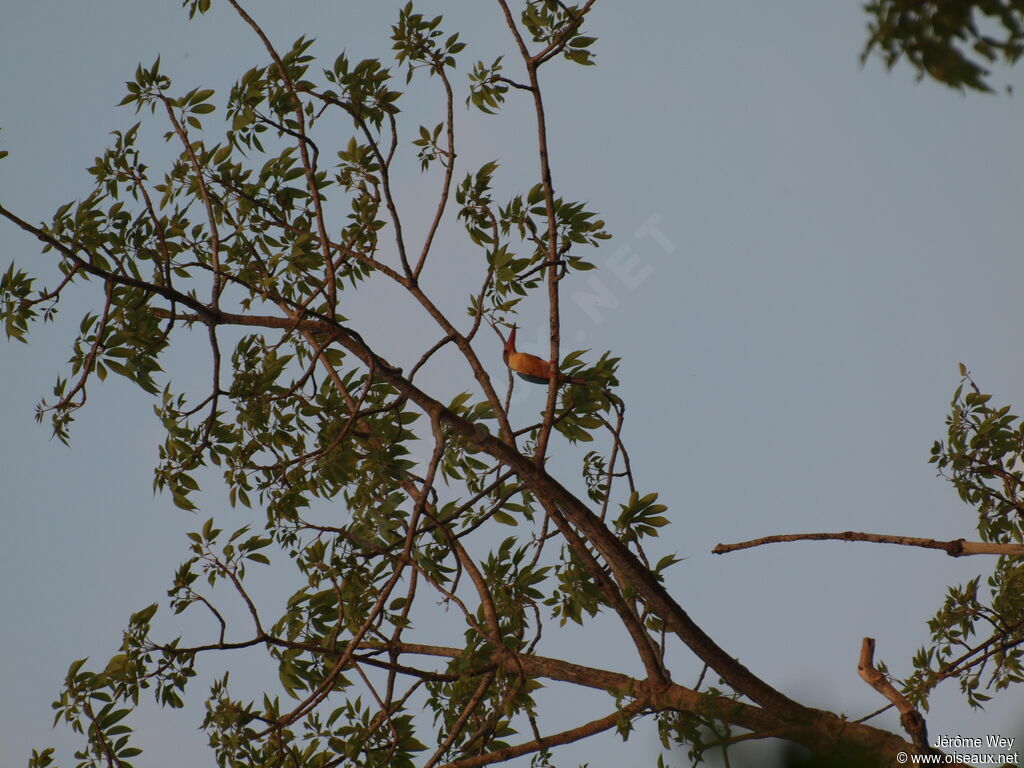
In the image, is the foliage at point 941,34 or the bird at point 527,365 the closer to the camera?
the foliage at point 941,34

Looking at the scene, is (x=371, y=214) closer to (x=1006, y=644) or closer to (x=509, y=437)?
(x=509, y=437)

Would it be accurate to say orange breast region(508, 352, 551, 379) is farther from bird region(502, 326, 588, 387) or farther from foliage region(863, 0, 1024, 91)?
foliage region(863, 0, 1024, 91)

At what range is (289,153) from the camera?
3.96 m

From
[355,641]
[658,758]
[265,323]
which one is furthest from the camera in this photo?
[265,323]

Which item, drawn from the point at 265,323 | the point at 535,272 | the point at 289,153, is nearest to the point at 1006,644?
the point at 535,272

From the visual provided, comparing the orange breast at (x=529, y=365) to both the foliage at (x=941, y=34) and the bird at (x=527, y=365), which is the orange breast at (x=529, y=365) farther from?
the foliage at (x=941, y=34)

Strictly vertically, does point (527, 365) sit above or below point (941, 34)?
above

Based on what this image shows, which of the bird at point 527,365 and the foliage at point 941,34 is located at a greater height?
the bird at point 527,365

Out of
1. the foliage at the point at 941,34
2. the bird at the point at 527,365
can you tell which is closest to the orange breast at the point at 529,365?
the bird at the point at 527,365

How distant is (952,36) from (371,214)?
329 centimetres

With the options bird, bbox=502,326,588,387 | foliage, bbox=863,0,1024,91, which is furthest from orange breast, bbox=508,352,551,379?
foliage, bbox=863,0,1024,91

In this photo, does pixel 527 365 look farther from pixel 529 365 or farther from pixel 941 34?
pixel 941 34

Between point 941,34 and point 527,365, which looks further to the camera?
point 527,365

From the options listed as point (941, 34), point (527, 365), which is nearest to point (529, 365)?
point (527, 365)
